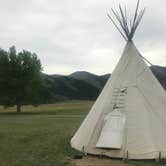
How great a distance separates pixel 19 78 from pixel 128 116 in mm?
38583

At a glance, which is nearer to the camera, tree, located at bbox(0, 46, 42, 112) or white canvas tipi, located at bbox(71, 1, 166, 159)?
white canvas tipi, located at bbox(71, 1, 166, 159)

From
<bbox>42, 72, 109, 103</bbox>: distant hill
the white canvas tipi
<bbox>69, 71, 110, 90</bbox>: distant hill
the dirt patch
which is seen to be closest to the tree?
<bbox>42, 72, 109, 103</bbox>: distant hill

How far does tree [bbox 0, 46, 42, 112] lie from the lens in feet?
158

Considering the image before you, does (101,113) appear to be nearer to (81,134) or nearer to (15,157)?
(81,134)

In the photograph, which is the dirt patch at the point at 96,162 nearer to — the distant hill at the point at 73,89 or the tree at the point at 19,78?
the tree at the point at 19,78

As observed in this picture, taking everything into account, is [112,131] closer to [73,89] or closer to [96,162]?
[96,162]

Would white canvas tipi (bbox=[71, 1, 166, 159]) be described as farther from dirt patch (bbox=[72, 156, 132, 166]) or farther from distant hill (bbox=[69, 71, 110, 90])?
distant hill (bbox=[69, 71, 110, 90])

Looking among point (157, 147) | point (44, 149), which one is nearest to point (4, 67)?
point (44, 149)

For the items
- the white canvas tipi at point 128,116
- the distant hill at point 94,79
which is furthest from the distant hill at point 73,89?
the white canvas tipi at point 128,116

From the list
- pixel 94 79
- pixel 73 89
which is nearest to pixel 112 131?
pixel 73 89

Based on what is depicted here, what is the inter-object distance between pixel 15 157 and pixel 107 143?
10.00ft

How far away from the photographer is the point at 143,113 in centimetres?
1191

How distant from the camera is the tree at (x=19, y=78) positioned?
48.3 metres

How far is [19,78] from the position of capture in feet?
162
